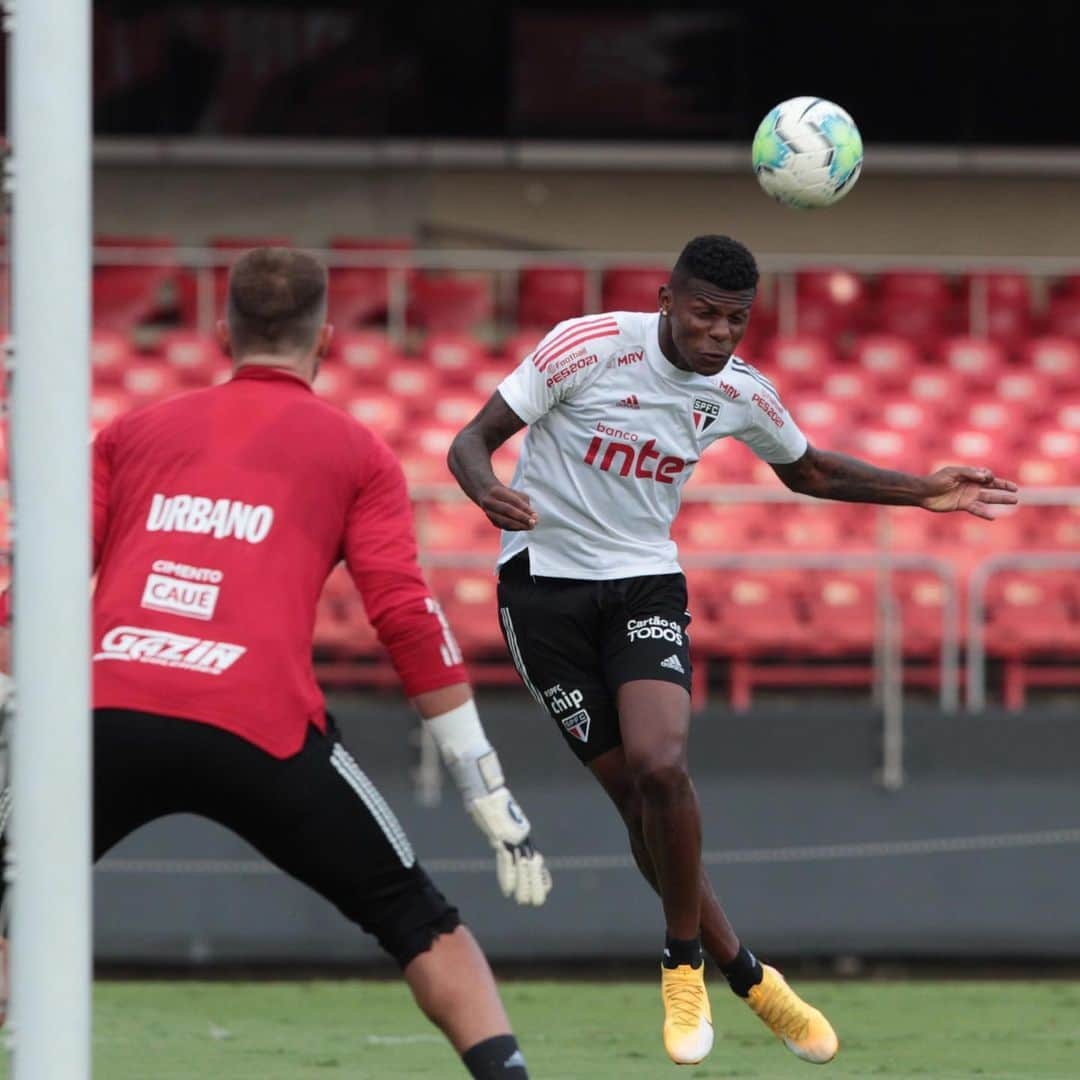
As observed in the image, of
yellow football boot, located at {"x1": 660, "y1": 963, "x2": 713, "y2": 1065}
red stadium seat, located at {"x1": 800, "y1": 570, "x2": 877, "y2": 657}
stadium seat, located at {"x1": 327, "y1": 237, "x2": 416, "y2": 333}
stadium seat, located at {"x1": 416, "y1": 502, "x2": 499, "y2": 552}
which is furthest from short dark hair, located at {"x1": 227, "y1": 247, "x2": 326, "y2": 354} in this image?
stadium seat, located at {"x1": 327, "y1": 237, "x2": 416, "y2": 333}

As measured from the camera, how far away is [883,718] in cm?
1145

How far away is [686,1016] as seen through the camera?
6.19 metres

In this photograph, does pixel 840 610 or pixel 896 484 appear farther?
pixel 840 610

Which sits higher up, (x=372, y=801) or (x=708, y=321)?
(x=708, y=321)

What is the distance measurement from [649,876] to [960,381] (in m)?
9.55

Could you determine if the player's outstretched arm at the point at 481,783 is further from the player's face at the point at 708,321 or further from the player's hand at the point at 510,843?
the player's face at the point at 708,321

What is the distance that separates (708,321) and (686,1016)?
1915 mm

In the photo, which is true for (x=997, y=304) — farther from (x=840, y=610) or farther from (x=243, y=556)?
(x=243, y=556)

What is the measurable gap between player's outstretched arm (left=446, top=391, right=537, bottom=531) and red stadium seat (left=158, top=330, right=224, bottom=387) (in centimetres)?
906

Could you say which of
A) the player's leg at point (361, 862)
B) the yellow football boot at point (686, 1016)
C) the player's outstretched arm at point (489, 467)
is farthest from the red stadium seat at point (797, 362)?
the player's leg at point (361, 862)


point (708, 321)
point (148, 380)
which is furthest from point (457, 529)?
point (708, 321)

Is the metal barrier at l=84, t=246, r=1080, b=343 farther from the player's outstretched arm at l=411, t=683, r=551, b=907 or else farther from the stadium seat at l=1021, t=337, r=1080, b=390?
the player's outstretched arm at l=411, t=683, r=551, b=907

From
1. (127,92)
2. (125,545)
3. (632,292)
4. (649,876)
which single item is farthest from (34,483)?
(127,92)

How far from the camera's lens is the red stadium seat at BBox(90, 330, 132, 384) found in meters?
15.2
